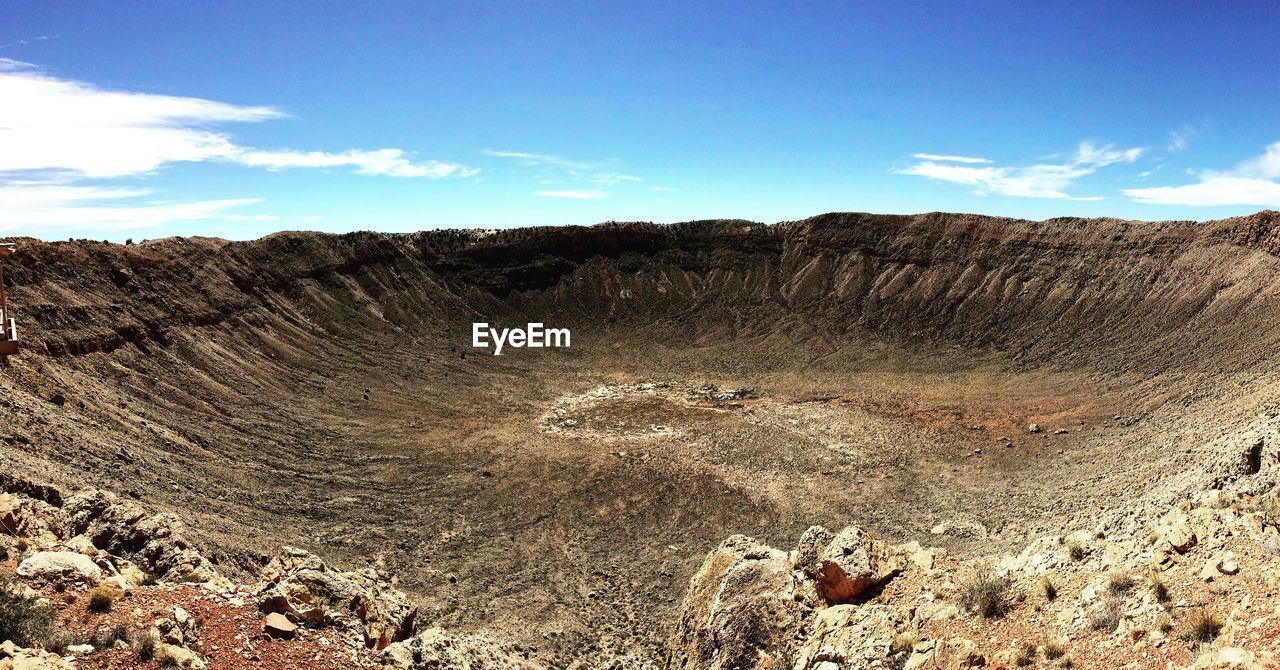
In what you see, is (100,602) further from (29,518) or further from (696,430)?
(696,430)

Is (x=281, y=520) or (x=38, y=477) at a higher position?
(x=38, y=477)

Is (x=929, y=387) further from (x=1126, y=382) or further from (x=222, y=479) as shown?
(x=222, y=479)

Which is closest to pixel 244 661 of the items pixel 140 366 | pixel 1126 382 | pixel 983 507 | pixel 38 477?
pixel 38 477

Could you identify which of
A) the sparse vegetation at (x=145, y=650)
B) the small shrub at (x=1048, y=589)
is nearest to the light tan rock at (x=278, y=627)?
the sparse vegetation at (x=145, y=650)

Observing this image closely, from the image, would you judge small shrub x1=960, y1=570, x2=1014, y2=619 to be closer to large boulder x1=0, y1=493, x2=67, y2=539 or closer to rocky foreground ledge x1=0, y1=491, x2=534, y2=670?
rocky foreground ledge x1=0, y1=491, x2=534, y2=670

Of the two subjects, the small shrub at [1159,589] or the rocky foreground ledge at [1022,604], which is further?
the small shrub at [1159,589]

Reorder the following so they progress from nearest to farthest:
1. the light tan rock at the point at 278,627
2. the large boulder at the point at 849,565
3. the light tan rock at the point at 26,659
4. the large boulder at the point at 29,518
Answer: the light tan rock at the point at 26,659 < the light tan rock at the point at 278,627 < the large boulder at the point at 849,565 < the large boulder at the point at 29,518

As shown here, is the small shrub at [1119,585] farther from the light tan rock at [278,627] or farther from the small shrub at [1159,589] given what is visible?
the light tan rock at [278,627]
